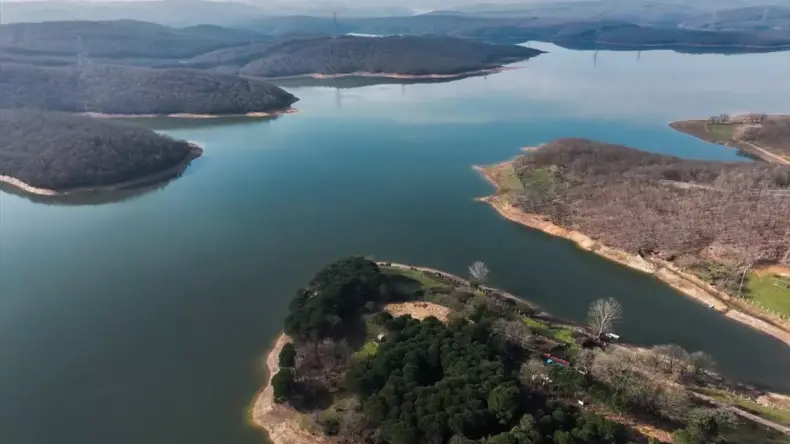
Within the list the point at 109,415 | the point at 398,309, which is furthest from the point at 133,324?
the point at 398,309

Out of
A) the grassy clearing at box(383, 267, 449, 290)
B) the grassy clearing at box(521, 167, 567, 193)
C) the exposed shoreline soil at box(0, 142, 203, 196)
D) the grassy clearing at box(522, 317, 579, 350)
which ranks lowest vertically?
the grassy clearing at box(522, 317, 579, 350)

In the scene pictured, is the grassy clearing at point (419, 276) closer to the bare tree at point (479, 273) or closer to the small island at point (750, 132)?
the bare tree at point (479, 273)

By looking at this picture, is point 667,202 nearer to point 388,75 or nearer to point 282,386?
point 282,386

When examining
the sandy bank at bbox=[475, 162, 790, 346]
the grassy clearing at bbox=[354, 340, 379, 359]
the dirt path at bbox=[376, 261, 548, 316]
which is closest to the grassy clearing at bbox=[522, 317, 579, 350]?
the dirt path at bbox=[376, 261, 548, 316]

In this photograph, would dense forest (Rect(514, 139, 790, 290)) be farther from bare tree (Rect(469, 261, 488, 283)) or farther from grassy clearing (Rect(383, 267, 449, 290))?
grassy clearing (Rect(383, 267, 449, 290))

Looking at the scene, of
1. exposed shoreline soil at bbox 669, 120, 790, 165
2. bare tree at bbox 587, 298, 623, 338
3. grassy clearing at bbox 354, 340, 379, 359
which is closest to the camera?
grassy clearing at bbox 354, 340, 379, 359

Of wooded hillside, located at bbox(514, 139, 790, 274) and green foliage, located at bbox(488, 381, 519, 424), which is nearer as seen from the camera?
green foliage, located at bbox(488, 381, 519, 424)

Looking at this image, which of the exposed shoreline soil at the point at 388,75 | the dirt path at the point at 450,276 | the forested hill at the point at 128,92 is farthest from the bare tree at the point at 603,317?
the exposed shoreline soil at the point at 388,75
